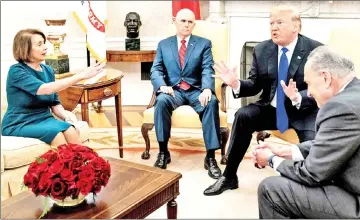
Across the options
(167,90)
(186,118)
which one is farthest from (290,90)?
(167,90)

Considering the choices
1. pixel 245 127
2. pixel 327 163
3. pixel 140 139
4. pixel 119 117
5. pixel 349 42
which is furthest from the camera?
pixel 140 139

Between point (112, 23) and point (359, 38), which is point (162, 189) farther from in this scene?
point (112, 23)

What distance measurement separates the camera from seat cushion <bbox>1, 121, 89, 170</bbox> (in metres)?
→ 2.92

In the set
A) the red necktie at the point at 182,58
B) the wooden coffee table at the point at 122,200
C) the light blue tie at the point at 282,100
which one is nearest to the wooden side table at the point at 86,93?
the red necktie at the point at 182,58

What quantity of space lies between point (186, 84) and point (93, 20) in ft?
3.53

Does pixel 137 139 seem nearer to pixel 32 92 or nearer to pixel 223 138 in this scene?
pixel 223 138

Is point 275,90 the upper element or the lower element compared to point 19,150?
upper

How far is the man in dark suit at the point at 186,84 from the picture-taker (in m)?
3.66

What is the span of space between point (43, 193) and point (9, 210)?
0.27 m

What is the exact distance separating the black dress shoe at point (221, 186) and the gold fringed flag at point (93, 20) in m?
1.88

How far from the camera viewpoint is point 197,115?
370 cm

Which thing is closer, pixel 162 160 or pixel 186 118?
pixel 186 118

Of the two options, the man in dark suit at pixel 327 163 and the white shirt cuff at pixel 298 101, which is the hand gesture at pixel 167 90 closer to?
the white shirt cuff at pixel 298 101

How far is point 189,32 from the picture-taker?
3988mm
